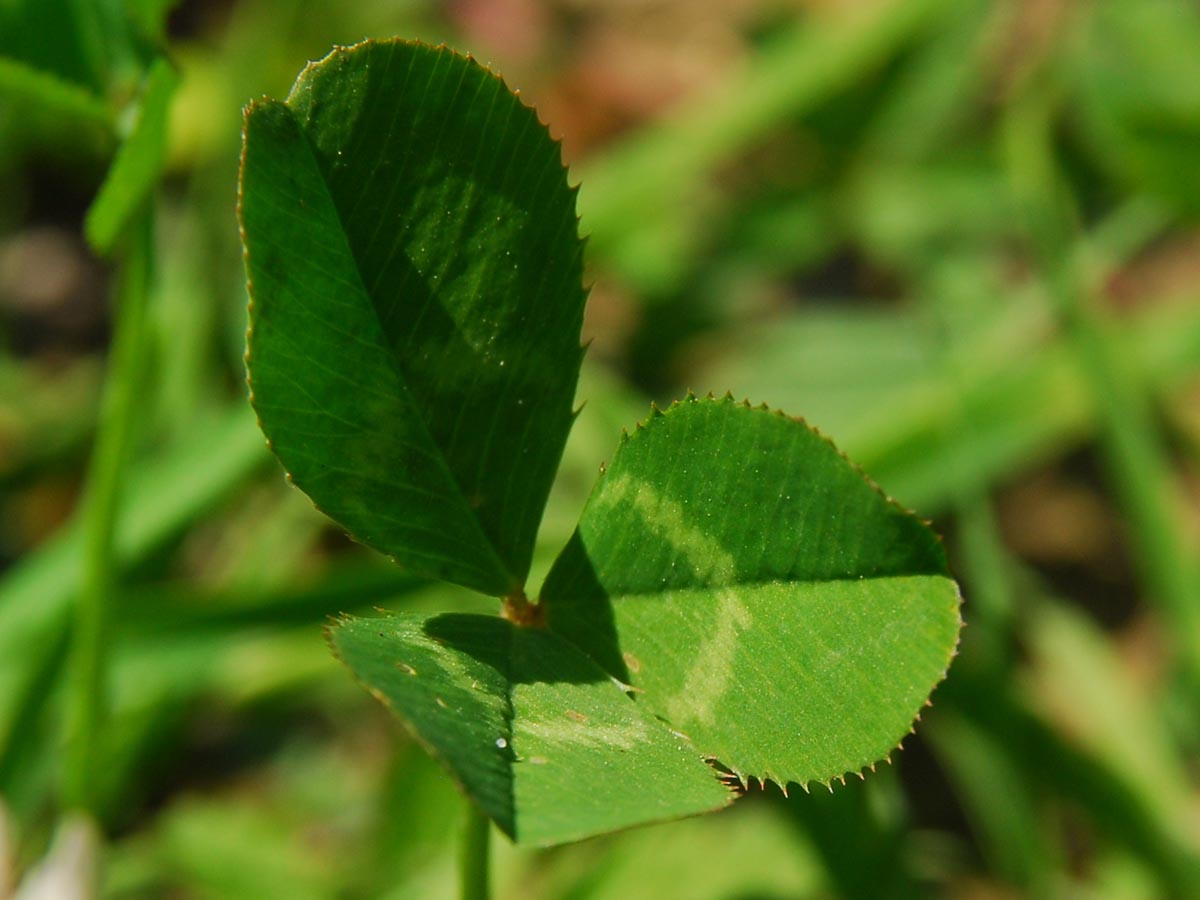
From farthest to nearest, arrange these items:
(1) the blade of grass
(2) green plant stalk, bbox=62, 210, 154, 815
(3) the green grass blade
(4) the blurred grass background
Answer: (1) the blade of grass
(4) the blurred grass background
(2) green plant stalk, bbox=62, 210, 154, 815
(3) the green grass blade

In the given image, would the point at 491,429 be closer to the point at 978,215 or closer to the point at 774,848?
the point at 774,848

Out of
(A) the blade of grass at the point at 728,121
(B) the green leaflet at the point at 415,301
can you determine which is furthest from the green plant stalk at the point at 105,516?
(A) the blade of grass at the point at 728,121

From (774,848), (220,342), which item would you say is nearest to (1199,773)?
(774,848)

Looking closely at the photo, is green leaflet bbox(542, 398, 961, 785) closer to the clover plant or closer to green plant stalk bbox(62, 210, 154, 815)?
the clover plant

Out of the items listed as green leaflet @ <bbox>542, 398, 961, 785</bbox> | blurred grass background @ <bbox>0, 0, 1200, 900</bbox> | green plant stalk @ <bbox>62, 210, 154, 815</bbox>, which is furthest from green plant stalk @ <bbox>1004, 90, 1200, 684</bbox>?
green plant stalk @ <bbox>62, 210, 154, 815</bbox>

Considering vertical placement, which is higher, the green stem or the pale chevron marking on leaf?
the pale chevron marking on leaf

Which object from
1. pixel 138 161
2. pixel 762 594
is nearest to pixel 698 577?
pixel 762 594

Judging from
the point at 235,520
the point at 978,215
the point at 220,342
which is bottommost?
the point at 235,520
